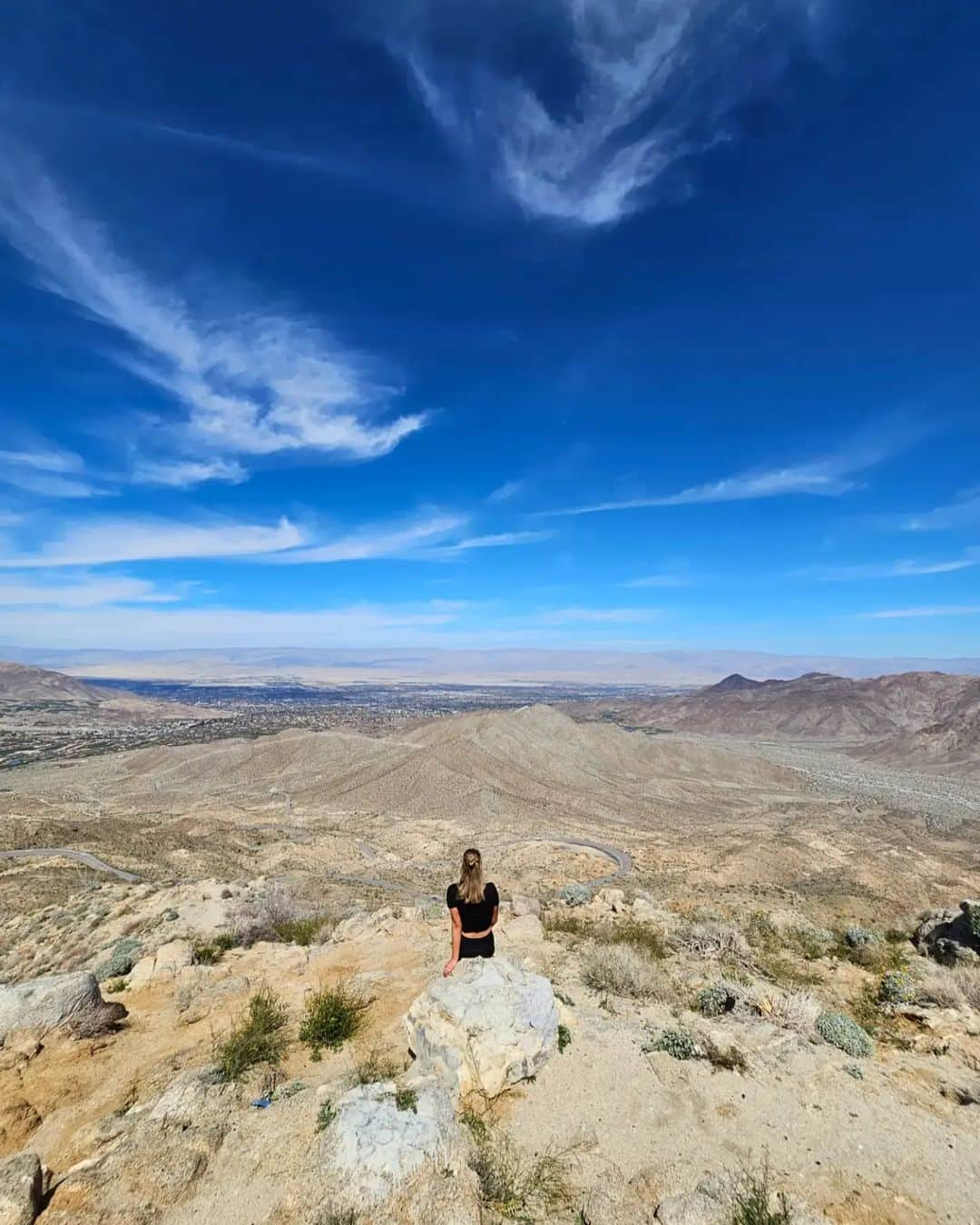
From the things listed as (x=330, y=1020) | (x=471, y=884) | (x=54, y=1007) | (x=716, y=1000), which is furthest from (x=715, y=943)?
(x=54, y=1007)

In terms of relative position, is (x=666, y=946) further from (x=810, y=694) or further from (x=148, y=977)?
(x=810, y=694)

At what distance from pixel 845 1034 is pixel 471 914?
5.34 m

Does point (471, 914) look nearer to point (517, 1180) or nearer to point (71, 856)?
point (517, 1180)

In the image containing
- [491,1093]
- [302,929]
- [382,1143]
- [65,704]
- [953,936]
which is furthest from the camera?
[65,704]

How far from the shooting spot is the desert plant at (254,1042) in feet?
24.6

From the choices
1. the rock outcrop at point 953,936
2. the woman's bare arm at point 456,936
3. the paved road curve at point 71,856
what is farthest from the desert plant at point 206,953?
the paved road curve at point 71,856

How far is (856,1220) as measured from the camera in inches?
207

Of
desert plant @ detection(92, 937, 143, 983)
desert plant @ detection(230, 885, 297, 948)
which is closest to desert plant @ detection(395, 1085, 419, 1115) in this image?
desert plant @ detection(92, 937, 143, 983)

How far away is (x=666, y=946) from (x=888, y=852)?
3436 centimetres

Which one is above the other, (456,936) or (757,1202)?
(456,936)

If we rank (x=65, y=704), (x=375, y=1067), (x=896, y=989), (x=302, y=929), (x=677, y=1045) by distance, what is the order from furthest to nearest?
(x=65, y=704), (x=302, y=929), (x=896, y=989), (x=677, y=1045), (x=375, y=1067)

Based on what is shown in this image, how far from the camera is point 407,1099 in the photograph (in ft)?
20.9

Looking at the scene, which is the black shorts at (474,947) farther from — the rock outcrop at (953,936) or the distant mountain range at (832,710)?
the distant mountain range at (832,710)

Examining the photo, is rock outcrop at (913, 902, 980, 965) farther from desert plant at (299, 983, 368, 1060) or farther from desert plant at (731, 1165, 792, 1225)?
desert plant at (299, 983, 368, 1060)
